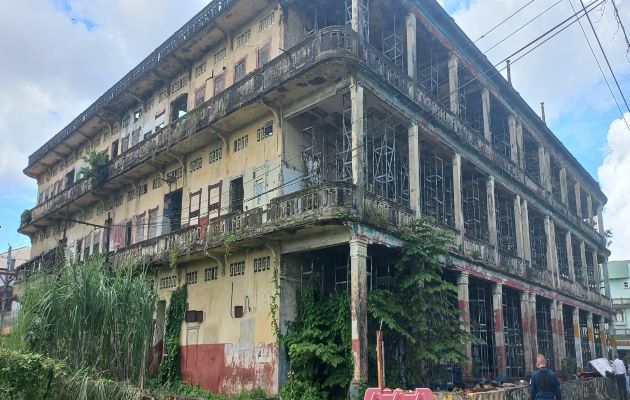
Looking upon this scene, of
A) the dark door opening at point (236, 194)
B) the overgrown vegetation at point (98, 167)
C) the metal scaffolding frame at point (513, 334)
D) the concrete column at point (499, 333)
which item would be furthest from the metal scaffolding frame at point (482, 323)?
the overgrown vegetation at point (98, 167)

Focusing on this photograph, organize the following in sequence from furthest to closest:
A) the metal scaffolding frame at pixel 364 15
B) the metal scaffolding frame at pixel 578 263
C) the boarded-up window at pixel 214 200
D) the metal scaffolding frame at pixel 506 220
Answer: the metal scaffolding frame at pixel 578 263 < the metal scaffolding frame at pixel 506 220 < the boarded-up window at pixel 214 200 < the metal scaffolding frame at pixel 364 15

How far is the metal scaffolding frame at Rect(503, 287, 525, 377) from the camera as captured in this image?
23359 millimetres

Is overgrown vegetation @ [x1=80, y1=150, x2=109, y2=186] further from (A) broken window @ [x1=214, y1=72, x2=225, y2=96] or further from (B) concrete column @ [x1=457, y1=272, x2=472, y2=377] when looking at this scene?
(B) concrete column @ [x1=457, y1=272, x2=472, y2=377]

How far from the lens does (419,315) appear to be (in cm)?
1448

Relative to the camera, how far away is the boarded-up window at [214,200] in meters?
19.7

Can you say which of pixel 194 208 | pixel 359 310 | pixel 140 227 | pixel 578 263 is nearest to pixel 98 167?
pixel 140 227

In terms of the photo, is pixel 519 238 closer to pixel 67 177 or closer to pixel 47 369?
pixel 47 369

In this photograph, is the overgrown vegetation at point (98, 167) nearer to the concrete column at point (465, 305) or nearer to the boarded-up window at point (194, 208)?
the boarded-up window at point (194, 208)

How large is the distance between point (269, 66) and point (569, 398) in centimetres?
1277

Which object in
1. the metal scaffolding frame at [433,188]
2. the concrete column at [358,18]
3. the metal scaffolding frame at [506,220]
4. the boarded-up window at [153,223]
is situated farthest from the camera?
the metal scaffolding frame at [506,220]

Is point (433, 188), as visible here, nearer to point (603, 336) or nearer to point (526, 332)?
point (526, 332)

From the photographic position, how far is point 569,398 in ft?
47.6

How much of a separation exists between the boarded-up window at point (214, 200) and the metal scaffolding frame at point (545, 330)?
17.0 m

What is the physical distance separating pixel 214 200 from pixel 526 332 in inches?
546
